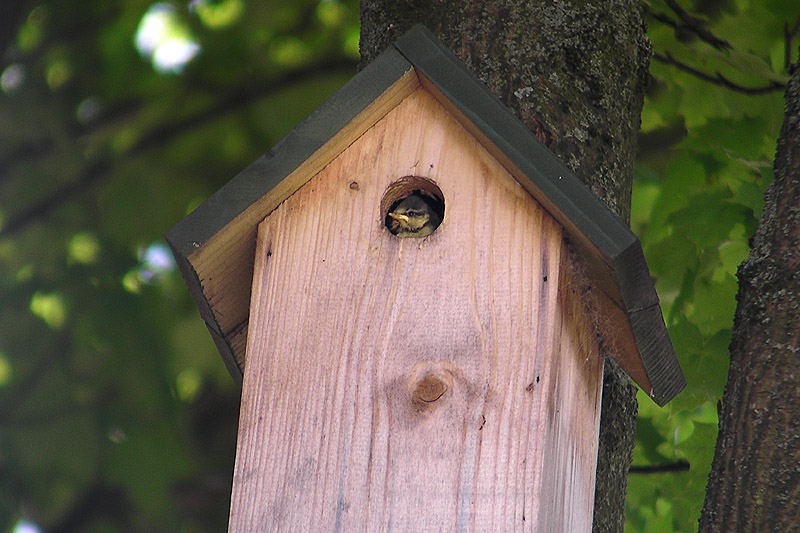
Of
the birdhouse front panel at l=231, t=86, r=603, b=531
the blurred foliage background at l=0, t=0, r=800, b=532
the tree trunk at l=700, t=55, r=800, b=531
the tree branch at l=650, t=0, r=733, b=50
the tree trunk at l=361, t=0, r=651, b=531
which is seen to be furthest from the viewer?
the tree branch at l=650, t=0, r=733, b=50

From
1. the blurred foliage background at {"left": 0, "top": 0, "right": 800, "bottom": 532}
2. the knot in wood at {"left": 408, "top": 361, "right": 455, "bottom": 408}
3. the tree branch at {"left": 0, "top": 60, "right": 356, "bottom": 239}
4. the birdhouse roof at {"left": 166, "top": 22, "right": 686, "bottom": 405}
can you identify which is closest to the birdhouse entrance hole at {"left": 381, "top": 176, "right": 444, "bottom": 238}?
the birdhouse roof at {"left": 166, "top": 22, "right": 686, "bottom": 405}

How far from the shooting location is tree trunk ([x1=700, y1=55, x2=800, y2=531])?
53.6 inches

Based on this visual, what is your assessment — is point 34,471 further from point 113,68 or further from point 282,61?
point 282,61

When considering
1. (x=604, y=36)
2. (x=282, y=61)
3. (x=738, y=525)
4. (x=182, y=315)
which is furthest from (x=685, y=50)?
(x=182, y=315)

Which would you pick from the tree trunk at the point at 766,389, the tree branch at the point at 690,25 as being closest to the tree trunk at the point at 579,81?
the tree trunk at the point at 766,389

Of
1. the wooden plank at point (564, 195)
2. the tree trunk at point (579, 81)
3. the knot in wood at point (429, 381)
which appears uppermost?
the tree trunk at point (579, 81)

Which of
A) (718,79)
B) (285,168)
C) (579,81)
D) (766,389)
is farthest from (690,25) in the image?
(285,168)

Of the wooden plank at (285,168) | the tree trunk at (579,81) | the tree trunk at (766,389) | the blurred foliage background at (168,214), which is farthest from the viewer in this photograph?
the blurred foliage background at (168,214)

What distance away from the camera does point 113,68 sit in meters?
2.15

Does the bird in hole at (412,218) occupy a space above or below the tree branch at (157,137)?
below

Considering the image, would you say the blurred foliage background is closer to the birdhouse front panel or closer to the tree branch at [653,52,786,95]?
the tree branch at [653,52,786,95]

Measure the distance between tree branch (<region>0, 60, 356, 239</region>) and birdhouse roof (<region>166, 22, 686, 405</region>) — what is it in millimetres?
694

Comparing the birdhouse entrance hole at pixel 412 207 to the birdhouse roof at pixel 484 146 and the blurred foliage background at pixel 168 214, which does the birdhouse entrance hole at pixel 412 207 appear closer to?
the birdhouse roof at pixel 484 146

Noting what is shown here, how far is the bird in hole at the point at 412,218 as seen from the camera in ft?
4.23
